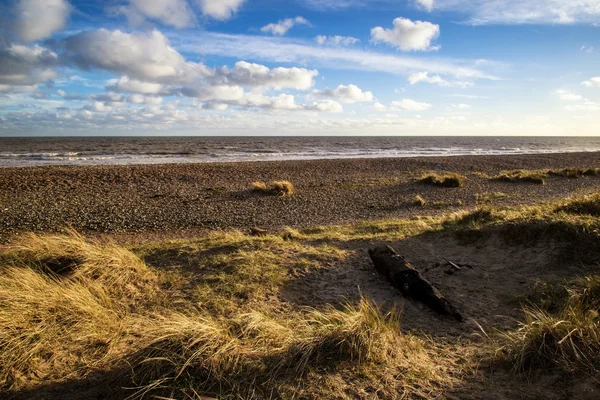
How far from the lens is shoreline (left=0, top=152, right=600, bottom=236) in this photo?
46.3ft

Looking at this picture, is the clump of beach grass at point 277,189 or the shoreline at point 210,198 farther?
the clump of beach grass at point 277,189

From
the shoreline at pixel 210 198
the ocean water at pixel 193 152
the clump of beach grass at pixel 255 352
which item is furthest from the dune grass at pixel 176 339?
the ocean water at pixel 193 152

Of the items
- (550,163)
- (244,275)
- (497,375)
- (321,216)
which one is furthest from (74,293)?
(550,163)

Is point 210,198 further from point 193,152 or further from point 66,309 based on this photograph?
point 193,152

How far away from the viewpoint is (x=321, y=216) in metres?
15.4

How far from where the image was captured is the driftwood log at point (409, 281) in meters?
5.71

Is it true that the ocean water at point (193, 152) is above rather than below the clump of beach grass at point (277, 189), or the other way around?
above

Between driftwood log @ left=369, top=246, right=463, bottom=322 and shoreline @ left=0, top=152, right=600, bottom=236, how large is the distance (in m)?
6.76

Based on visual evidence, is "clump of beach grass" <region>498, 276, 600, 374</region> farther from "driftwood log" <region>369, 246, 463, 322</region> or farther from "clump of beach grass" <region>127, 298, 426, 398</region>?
"driftwood log" <region>369, 246, 463, 322</region>

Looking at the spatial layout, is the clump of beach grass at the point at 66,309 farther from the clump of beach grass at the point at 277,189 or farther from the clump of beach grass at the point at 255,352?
the clump of beach grass at the point at 277,189

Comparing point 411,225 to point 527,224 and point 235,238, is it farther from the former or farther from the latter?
point 235,238

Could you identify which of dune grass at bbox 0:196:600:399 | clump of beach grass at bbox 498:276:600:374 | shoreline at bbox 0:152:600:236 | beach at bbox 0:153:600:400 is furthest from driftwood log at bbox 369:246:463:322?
shoreline at bbox 0:152:600:236

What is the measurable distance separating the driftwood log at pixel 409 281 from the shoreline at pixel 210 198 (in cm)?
676

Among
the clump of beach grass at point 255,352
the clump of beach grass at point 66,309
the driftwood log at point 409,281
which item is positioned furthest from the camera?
the driftwood log at point 409,281
